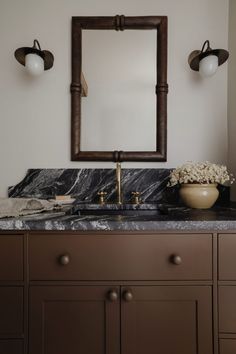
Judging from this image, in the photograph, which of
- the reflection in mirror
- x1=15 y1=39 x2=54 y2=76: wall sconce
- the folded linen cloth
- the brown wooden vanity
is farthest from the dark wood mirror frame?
the brown wooden vanity

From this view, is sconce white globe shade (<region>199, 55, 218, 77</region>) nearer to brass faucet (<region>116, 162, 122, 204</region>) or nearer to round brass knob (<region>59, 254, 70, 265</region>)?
brass faucet (<region>116, 162, 122, 204</region>)

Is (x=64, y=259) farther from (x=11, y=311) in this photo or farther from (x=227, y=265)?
(x=227, y=265)

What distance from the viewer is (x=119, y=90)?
141 centimetres

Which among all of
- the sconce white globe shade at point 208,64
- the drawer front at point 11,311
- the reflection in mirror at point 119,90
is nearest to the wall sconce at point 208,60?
the sconce white globe shade at point 208,64

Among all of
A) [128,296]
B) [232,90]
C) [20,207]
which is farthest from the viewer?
[232,90]

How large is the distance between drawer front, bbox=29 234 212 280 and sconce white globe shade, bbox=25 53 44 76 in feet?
2.94

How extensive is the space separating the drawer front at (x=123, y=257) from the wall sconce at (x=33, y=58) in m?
0.91

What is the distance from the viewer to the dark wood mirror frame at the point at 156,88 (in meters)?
1.39

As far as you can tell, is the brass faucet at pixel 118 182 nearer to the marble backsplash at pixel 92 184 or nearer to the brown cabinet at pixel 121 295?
the marble backsplash at pixel 92 184

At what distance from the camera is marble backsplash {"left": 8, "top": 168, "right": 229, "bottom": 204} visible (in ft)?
4.61

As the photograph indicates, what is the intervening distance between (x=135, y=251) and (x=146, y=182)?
0.62m

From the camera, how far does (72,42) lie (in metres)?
1.40

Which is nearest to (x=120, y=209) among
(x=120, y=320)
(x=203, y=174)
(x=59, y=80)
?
(x=203, y=174)

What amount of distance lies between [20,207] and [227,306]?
82cm
